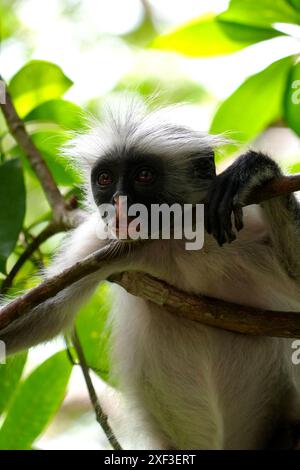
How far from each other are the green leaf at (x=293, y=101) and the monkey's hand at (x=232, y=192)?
1.53ft

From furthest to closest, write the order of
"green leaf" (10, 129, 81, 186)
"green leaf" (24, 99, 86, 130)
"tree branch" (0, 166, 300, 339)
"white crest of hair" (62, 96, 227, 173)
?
"green leaf" (10, 129, 81, 186)
"green leaf" (24, 99, 86, 130)
"white crest of hair" (62, 96, 227, 173)
"tree branch" (0, 166, 300, 339)

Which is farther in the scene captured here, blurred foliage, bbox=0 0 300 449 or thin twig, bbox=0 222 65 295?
thin twig, bbox=0 222 65 295

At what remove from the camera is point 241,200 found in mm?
2492

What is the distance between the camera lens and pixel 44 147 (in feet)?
12.3

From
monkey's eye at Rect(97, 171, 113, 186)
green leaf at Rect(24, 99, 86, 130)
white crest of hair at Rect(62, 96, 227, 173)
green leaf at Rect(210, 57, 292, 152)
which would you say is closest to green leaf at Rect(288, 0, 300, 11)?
green leaf at Rect(210, 57, 292, 152)

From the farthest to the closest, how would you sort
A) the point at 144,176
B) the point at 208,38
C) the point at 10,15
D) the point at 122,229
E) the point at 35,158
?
the point at 10,15 → the point at 35,158 → the point at 208,38 → the point at 144,176 → the point at 122,229

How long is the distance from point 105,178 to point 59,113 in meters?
0.67

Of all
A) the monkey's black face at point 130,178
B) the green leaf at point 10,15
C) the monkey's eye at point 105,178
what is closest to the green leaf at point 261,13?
the monkey's black face at point 130,178

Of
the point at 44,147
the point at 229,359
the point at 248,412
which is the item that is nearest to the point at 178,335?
the point at 229,359

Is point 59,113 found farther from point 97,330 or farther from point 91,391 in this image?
point 91,391

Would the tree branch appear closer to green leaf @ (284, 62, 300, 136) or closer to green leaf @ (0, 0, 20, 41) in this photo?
green leaf @ (284, 62, 300, 136)

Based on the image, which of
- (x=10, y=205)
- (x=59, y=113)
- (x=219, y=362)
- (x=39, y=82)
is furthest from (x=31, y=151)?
(x=219, y=362)

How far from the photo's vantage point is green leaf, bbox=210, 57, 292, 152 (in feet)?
10.5
